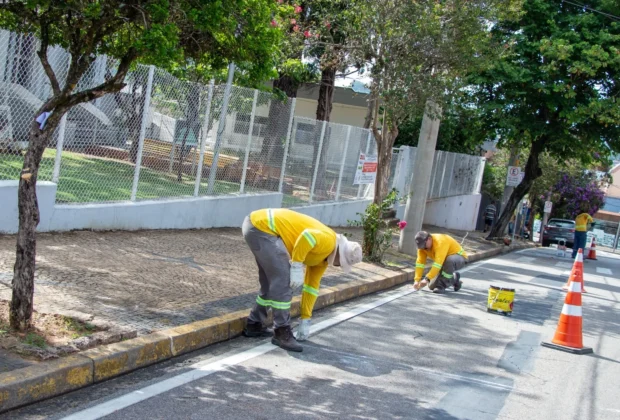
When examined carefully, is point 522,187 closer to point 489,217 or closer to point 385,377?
point 489,217

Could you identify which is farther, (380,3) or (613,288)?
(613,288)

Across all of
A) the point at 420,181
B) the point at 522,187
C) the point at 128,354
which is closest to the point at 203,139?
the point at 420,181

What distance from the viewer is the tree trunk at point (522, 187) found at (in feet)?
81.0

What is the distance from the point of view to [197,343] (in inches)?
246

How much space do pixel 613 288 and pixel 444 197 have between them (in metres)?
10.8

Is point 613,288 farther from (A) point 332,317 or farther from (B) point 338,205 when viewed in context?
(A) point 332,317

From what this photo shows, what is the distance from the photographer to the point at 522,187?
83.8 feet

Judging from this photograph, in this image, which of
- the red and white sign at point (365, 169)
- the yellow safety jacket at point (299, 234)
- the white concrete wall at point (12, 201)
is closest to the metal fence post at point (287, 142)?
the red and white sign at point (365, 169)

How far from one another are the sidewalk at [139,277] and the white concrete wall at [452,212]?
13.6 meters

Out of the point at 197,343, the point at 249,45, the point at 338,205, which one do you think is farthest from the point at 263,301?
the point at 338,205

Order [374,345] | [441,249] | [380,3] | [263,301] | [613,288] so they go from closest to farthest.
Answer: [263,301]
[374,345]
[441,249]
[380,3]
[613,288]

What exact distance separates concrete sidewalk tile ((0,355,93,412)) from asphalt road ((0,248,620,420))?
0.26ft

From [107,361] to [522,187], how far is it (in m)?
22.5

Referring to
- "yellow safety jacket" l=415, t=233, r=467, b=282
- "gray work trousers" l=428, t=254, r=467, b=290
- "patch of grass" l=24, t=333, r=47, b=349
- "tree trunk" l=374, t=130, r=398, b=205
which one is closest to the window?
"tree trunk" l=374, t=130, r=398, b=205
